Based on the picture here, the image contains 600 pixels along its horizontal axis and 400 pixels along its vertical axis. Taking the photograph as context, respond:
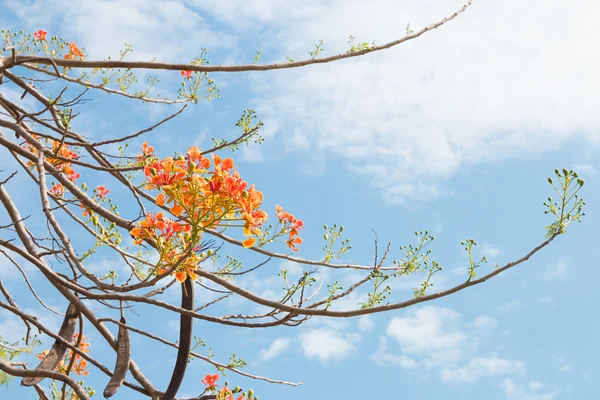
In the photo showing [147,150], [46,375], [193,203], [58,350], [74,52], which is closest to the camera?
[193,203]

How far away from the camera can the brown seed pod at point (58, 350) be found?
318 cm

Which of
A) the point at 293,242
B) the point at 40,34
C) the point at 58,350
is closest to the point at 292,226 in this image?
the point at 293,242

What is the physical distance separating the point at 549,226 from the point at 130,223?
194 centimetres

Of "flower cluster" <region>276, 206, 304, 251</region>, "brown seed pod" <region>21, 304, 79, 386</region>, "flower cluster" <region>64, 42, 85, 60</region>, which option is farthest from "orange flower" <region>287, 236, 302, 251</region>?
"flower cluster" <region>64, 42, 85, 60</region>

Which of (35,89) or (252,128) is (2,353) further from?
(252,128)

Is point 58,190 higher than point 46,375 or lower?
higher

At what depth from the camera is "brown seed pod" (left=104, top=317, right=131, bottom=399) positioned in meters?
3.09

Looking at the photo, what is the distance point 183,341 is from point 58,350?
0.69 metres

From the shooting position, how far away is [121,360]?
3172mm

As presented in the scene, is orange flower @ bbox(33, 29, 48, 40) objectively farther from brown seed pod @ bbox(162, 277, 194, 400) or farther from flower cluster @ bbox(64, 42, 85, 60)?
brown seed pod @ bbox(162, 277, 194, 400)

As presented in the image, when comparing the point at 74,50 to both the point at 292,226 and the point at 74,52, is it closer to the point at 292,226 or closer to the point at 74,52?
the point at 74,52

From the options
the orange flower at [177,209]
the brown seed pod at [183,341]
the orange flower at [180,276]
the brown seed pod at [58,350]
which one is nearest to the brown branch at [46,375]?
the brown seed pod at [58,350]

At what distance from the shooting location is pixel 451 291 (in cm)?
250

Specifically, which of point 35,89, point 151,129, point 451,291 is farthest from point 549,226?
point 35,89
